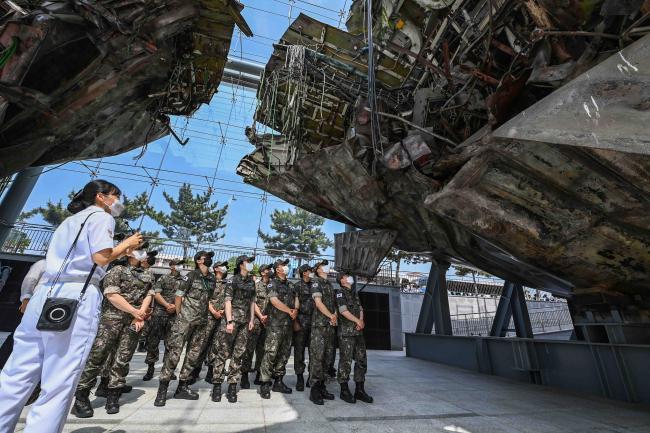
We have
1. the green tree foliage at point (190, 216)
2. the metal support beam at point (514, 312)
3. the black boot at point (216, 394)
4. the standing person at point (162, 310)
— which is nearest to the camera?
the black boot at point (216, 394)

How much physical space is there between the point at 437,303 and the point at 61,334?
9.17m

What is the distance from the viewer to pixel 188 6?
5.21 metres

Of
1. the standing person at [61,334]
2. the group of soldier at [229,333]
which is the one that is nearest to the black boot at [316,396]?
the group of soldier at [229,333]

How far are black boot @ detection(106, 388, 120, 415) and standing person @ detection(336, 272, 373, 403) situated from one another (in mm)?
2806

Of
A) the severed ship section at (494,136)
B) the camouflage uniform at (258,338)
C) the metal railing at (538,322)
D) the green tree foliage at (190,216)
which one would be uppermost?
the green tree foliage at (190,216)

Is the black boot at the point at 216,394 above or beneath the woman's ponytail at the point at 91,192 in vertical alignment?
beneath

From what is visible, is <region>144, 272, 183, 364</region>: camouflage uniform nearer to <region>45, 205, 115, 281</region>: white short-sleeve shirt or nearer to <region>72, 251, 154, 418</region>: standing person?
<region>72, 251, 154, 418</region>: standing person

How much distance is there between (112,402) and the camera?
3.23 m

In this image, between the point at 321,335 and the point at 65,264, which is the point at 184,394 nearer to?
the point at 321,335

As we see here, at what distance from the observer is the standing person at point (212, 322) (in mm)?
4172

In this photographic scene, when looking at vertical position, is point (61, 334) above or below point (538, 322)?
below

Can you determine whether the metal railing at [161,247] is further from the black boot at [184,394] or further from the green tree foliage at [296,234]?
the green tree foliage at [296,234]

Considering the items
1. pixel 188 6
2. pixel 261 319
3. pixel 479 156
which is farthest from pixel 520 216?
pixel 188 6

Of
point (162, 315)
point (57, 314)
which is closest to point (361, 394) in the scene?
point (57, 314)
